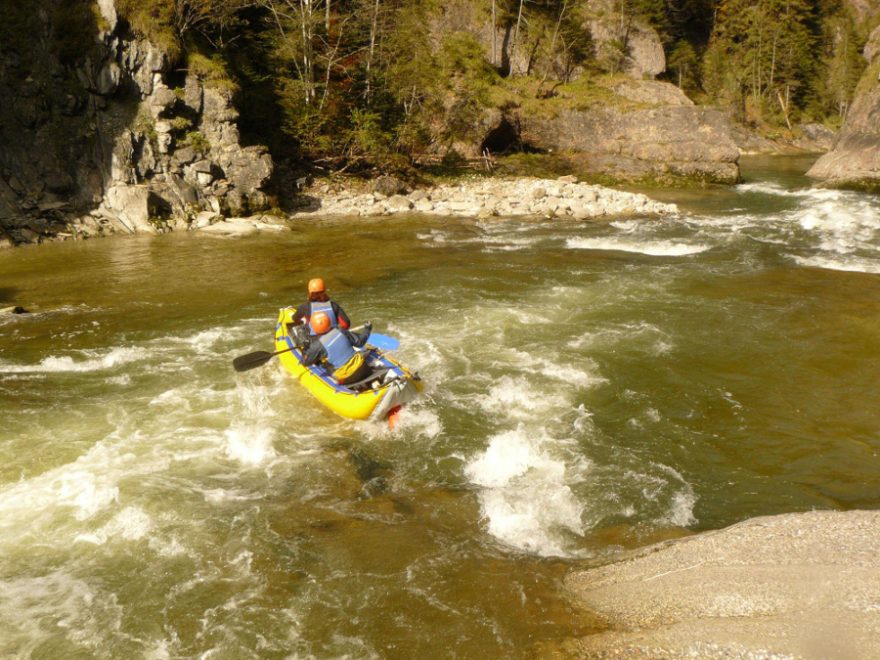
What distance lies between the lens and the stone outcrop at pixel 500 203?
19906 millimetres

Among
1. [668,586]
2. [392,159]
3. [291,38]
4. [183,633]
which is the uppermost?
[291,38]

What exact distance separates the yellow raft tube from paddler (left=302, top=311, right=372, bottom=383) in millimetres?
107

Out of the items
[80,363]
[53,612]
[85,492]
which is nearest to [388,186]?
[80,363]

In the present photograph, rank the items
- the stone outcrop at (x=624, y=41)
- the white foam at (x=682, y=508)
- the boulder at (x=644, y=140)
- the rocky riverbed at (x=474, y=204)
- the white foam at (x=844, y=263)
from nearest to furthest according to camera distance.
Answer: the white foam at (x=682, y=508) → the white foam at (x=844, y=263) → the rocky riverbed at (x=474, y=204) → the boulder at (x=644, y=140) → the stone outcrop at (x=624, y=41)

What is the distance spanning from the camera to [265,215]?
62.4ft

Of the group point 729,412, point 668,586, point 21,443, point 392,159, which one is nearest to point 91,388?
point 21,443

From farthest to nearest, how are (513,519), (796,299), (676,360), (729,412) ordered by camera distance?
(796,299), (676,360), (729,412), (513,519)

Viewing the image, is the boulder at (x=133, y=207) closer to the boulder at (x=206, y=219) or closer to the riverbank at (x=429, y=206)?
the riverbank at (x=429, y=206)

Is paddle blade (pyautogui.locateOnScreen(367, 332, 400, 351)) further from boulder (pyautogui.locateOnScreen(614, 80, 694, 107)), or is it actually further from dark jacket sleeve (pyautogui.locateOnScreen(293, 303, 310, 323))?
boulder (pyautogui.locateOnScreen(614, 80, 694, 107))

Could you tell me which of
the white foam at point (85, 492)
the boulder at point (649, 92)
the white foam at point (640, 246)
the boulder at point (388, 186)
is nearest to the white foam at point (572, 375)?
the white foam at point (85, 492)

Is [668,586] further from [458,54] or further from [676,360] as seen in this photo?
[458,54]

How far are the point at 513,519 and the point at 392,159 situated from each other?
65.9 feet

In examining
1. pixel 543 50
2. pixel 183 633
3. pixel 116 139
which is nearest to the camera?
pixel 183 633

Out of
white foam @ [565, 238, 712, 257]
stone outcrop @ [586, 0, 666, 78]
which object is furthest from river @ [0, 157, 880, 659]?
stone outcrop @ [586, 0, 666, 78]
